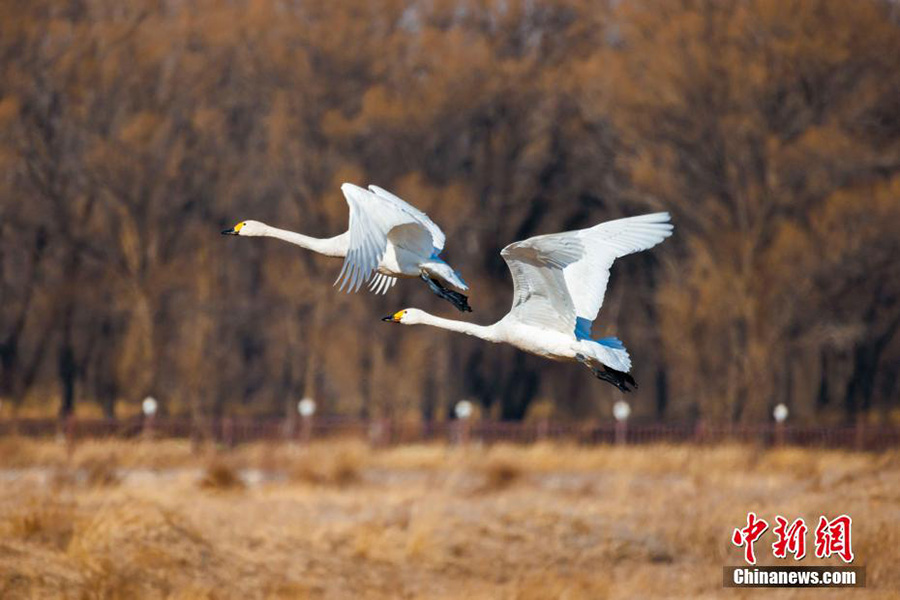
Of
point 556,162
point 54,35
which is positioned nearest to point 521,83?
point 556,162

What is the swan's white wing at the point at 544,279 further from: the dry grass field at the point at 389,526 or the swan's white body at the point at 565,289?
the dry grass field at the point at 389,526

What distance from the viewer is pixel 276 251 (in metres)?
48.8

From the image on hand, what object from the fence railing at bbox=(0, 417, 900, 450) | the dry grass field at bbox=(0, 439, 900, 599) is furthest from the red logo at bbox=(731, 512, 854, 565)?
the fence railing at bbox=(0, 417, 900, 450)

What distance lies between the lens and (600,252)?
14266mm

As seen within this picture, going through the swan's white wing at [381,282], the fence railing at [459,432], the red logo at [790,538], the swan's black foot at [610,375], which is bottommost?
the red logo at [790,538]

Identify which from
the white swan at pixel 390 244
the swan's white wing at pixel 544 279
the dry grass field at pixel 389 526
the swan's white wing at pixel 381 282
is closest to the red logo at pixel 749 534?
the dry grass field at pixel 389 526

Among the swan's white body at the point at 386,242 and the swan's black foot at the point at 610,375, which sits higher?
the swan's white body at the point at 386,242

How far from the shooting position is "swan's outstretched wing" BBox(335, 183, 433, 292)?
42.6 feet

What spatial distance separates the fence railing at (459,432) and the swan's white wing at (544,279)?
864 inches

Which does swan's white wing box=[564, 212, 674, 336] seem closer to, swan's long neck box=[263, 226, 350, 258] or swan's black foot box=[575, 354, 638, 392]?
swan's black foot box=[575, 354, 638, 392]

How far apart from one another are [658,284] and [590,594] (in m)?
27.9

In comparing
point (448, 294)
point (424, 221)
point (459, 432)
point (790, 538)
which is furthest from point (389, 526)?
point (459, 432)

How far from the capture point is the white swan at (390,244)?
1341 centimetres

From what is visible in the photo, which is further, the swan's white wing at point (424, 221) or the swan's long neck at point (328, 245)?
the swan's long neck at point (328, 245)
